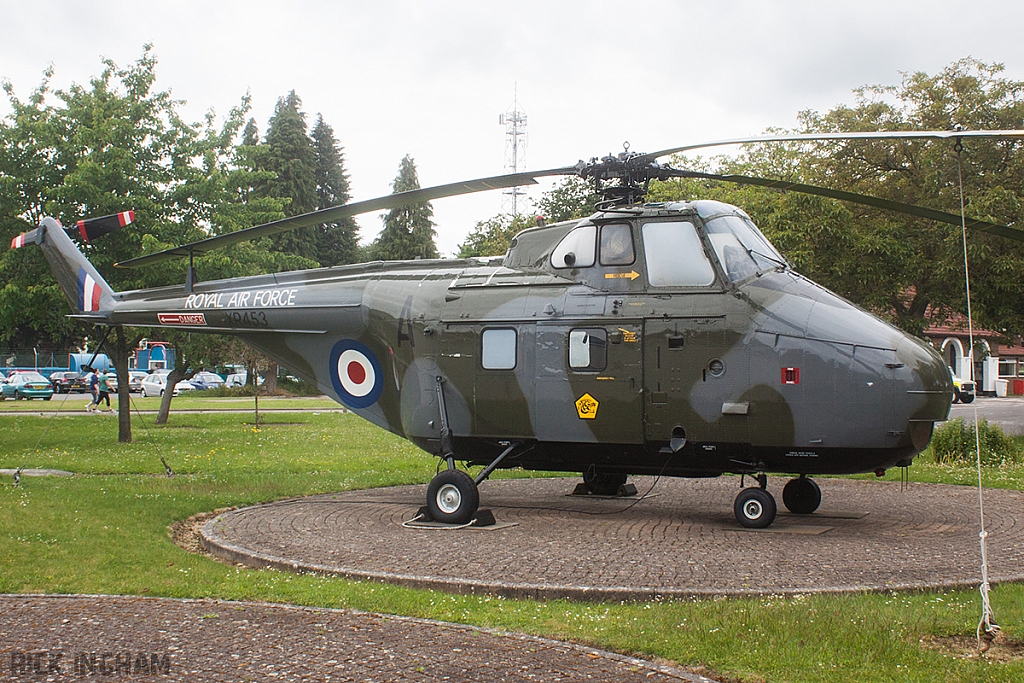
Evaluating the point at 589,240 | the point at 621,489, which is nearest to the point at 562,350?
the point at 589,240

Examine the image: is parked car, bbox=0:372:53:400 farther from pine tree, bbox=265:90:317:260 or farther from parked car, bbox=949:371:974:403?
parked car, bbox=949:371:974:403

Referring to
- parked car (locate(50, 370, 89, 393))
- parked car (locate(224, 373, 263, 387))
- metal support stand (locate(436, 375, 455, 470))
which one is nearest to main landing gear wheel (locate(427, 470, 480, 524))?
metal support stand (locate(436, 375, 455, 470))

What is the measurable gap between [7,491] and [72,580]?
562 centimetres

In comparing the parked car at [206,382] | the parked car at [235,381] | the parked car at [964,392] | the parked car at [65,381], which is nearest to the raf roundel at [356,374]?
the parked car at [964,392]

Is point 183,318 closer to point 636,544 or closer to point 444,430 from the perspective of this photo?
point 444,430

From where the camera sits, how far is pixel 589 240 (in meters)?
11.5

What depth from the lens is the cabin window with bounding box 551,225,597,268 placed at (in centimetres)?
1142

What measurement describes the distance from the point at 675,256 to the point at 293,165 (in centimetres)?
6247

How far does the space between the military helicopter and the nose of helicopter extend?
2cm

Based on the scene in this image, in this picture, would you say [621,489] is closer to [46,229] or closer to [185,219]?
[46,229]

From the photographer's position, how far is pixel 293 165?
Answer: 2721 inches

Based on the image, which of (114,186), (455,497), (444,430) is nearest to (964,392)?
(455,497)

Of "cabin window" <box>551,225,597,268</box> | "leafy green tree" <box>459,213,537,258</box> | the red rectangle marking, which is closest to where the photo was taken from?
"cabin window" <box>551,225,597,268</box>

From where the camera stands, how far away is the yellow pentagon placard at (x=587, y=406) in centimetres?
1109
